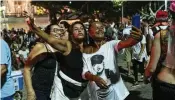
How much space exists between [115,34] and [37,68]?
18.0 metres

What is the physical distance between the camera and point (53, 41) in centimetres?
485

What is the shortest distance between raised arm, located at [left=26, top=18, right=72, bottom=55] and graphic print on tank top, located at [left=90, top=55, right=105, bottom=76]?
308mm

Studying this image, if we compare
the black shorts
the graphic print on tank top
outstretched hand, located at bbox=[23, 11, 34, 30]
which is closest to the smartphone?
the black shorts

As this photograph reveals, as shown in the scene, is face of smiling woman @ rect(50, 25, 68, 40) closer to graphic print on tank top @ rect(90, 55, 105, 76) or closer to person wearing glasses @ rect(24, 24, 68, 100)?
person wearing glasses @ rect(24, 24, 68, 100)

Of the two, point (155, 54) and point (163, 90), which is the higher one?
point (155, 54)

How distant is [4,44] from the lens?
4211mm

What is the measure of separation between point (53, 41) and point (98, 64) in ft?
1.80

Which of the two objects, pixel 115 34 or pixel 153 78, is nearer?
pixel 153 78

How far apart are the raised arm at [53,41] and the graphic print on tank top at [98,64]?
12.1 inches

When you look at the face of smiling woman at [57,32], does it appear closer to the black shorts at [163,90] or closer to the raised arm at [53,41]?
the raised arm at [53,41]

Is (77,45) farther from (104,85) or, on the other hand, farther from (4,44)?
(4,44)

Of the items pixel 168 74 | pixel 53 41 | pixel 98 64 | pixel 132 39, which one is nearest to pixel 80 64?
pixel 98 64

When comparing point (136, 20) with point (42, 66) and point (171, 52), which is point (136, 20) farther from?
point (42, 66)

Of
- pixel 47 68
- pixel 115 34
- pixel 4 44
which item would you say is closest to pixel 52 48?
pixel 47 68
